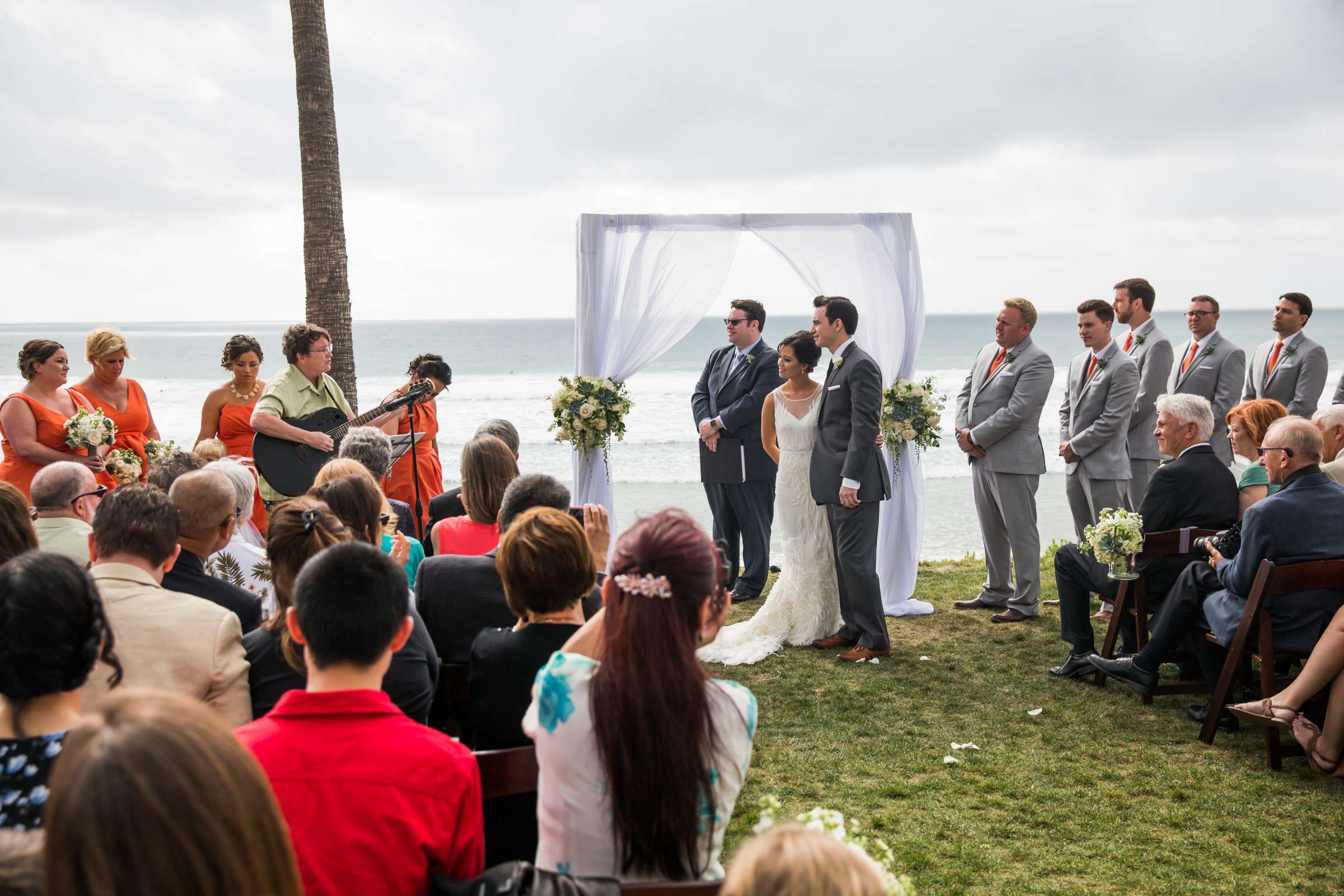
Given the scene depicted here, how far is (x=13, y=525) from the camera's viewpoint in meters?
3.18

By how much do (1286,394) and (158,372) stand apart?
4801 cm

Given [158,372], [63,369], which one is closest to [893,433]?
[63,369]

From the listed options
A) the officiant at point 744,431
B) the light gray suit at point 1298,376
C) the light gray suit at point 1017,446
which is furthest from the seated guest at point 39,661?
the light gray suit at point 1298,376

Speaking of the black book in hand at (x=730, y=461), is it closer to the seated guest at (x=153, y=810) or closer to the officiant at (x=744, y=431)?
the officiant at (x=744, y=431)

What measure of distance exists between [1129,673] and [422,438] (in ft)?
14.5

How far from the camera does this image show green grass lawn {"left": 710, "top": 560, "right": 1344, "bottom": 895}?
11.6ft

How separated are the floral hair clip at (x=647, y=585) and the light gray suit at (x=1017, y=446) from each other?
17.1 feet

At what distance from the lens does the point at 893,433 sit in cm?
698

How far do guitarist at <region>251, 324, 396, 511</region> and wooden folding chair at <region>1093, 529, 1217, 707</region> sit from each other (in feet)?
15.3

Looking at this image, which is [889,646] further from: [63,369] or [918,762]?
[63,369]

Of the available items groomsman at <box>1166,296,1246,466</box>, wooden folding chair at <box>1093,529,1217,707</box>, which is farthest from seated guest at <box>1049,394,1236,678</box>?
groomsman at <box>1166,296,1246,466</box>

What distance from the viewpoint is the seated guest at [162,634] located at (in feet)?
8.54

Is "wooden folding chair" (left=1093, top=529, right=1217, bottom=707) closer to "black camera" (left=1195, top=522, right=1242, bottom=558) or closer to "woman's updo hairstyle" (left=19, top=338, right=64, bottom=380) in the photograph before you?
"black camera" (left=1195, top=522, right=1242, bottom=558)

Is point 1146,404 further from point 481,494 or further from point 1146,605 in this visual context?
point 481,494
